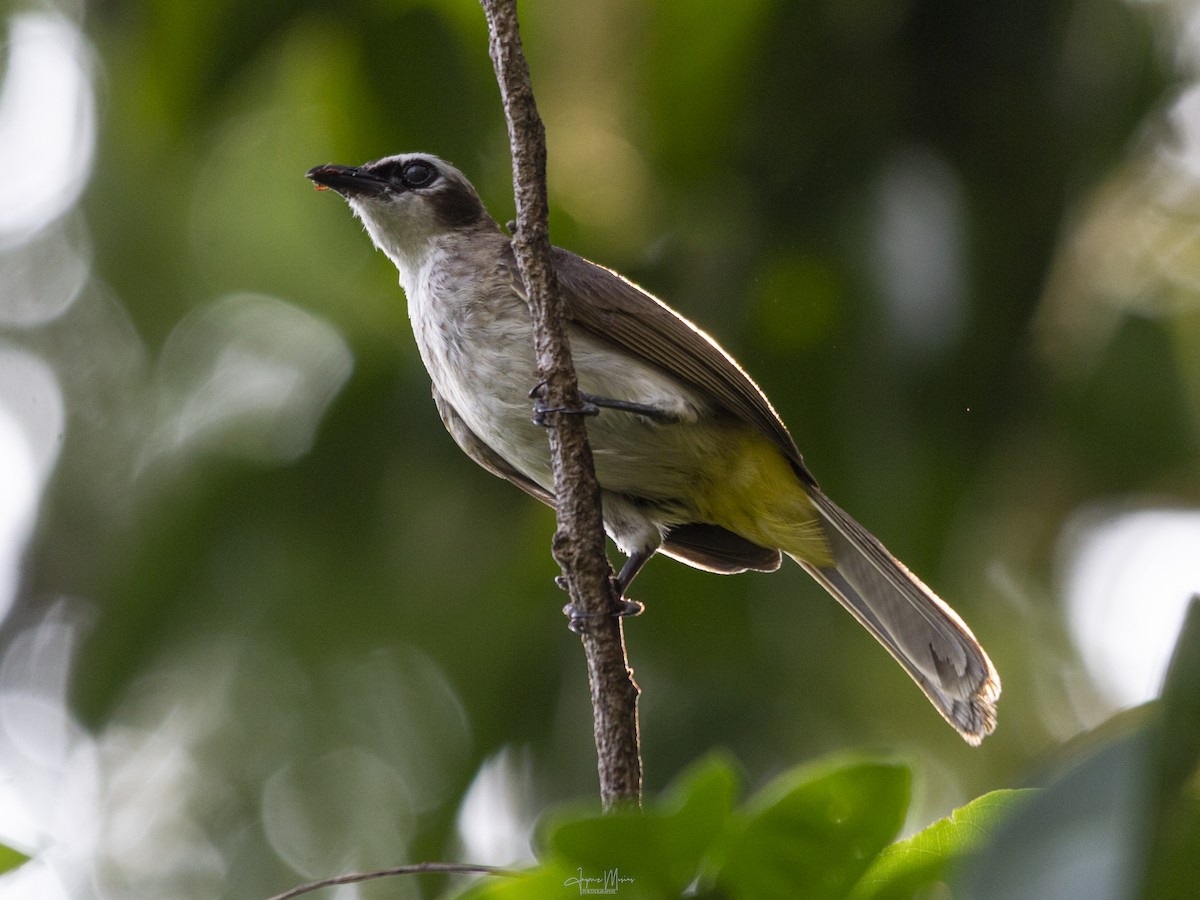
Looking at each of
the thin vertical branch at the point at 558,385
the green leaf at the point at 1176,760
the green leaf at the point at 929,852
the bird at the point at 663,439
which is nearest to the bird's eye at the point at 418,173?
the bird at the point at 663,439

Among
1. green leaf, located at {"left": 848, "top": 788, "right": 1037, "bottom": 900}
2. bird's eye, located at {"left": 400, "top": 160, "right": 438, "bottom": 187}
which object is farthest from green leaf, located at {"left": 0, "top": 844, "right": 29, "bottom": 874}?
bird's eye, located at {"left": 400, "top": 160, "right": 438, "bottom": 187}

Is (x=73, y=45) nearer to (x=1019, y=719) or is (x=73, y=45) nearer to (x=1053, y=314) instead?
(x=1053, y=314)

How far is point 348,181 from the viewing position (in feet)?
13.4

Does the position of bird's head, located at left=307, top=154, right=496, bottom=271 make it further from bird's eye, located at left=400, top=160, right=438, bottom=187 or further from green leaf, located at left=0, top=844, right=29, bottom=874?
green leaf, located at left=0, top=844, right=29, bottom=874

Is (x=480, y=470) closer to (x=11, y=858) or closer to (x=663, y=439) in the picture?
(x=663, y=439)

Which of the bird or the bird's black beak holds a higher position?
the bird's black beak

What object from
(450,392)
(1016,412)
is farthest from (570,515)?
(1016,412)

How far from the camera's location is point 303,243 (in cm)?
634

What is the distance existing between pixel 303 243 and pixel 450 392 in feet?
9.65

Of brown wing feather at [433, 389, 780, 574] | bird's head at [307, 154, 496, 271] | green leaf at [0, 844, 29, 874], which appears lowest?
green leaf at [0, 844, 29, 874]

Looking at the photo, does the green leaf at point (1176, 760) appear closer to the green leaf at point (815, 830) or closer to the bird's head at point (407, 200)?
the green leaf at point (815, 830)

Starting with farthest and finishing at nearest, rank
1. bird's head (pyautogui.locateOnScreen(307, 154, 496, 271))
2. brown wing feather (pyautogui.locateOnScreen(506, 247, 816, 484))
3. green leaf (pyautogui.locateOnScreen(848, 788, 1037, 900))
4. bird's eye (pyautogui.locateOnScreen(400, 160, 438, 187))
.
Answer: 1. bird's eye (pyautogui.locateOnScreen(400, 160, 438, 187))
2. bird's head (pyautogui.locateOnScreen(307, 154, 496, 271))
3. brown wing feather (pyautogui.locateOnScreen(506, 247, 816, 484))
4. green leaf (pyautogui.locateOnScreen(848, 788, 1037, 900))

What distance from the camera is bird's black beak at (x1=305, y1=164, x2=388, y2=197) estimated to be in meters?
4.02

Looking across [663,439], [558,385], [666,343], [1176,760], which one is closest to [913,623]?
[663,439]
